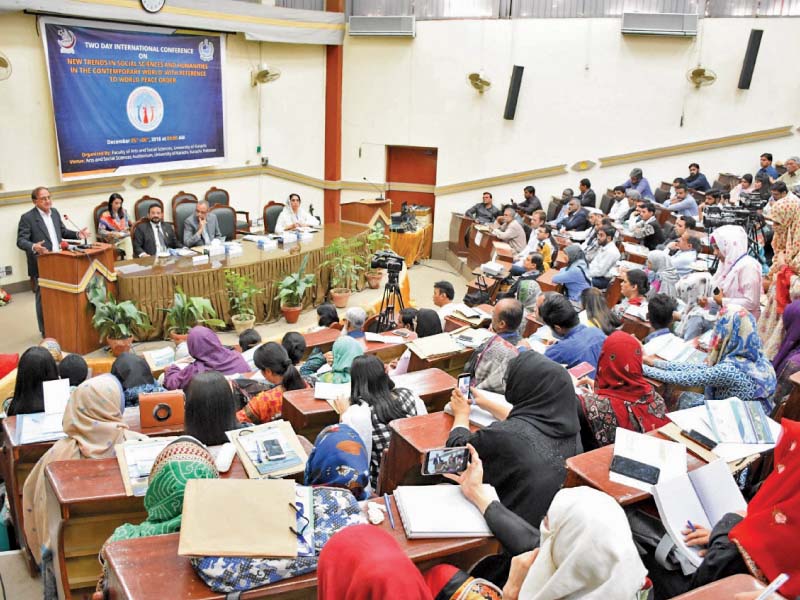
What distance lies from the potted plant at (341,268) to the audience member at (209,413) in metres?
5.01

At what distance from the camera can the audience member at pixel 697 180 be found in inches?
372

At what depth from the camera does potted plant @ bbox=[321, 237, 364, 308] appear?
7727 millimetres

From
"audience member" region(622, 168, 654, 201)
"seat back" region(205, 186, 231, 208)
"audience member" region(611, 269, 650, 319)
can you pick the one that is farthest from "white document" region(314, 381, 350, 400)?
"audience member" region(622, 168, 654, 201)

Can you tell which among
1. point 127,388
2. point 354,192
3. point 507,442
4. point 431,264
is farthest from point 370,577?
point 354,192

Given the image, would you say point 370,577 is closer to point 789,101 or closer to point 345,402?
point 345,402

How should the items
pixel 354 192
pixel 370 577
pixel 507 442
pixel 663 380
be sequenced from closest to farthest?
pixel 370 577
pixel 507 442
pixel 663 380
pixel 354 192

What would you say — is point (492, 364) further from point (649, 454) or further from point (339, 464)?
point (339, 464)

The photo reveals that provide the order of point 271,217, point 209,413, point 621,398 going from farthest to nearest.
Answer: point 271,217, point 621,398, point 209,413

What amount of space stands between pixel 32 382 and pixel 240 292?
3.59m

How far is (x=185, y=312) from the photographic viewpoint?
20.6ft

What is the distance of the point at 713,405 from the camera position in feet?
8.19

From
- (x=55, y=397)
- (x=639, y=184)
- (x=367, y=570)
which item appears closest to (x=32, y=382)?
(x=55, y=397)

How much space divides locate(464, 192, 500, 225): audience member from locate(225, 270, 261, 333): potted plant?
13.3ft

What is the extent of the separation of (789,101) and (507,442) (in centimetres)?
930
